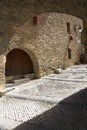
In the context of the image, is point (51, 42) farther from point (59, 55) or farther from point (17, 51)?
point (17, 51)

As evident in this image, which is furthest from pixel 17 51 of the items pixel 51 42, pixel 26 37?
pixel 51 42

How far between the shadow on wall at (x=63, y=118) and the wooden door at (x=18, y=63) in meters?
3.87

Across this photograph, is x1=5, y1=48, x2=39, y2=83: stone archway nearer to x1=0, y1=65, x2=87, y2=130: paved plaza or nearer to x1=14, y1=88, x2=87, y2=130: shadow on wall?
x1=0, y1=65, x2=87, y2=130: paved plaza

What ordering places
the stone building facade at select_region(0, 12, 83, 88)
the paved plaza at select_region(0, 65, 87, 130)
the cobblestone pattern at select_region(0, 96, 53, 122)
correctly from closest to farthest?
the paved plaza at select_region(0, 65, 87, 130), the cobblestone pattern at select_region(0, 96, 53, 122), the stone building facade at select_region(0, 12, 83, 88)

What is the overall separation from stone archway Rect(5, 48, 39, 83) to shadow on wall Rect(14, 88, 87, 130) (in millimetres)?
3811

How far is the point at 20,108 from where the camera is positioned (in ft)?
16.5

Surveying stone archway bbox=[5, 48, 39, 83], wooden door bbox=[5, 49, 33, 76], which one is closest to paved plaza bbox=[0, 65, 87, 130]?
stone archway bbox=[5, 48, 39, 83]

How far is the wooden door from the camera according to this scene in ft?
27.9

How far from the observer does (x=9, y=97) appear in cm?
623

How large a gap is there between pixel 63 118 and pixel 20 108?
4.49 ft

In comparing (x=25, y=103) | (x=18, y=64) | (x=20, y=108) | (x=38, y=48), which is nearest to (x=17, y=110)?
(x=20, y=108)

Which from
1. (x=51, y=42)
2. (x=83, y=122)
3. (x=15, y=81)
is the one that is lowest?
(x=83, y=122)

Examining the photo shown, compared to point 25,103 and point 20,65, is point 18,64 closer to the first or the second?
point 20,65

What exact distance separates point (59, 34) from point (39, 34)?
7.91 feet
